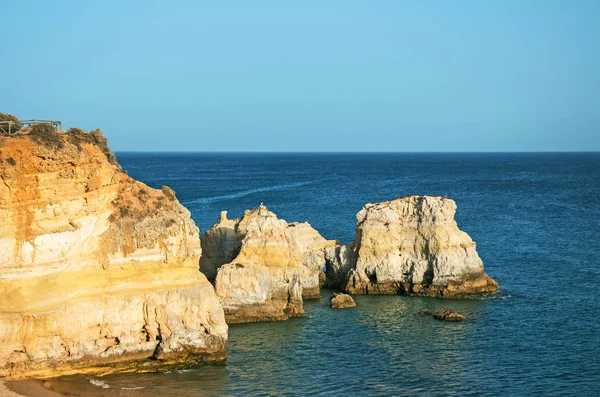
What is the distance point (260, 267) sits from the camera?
40.7 m

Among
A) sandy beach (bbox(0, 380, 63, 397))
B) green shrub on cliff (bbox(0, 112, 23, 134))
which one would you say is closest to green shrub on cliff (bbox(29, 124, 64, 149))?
green shrub on cliff (bbox(0, 112, 23, 134))

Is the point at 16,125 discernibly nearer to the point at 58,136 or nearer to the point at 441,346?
the point at 58,136

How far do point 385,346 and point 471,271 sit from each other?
1278 centimetres

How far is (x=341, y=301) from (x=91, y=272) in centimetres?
1734

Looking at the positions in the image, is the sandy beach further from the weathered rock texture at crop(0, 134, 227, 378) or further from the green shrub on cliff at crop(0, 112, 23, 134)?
the green shrub on cliff at crop(0, 112, 23, 134)

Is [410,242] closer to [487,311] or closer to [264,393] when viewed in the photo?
[487,311]

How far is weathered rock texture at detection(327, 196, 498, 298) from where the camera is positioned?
46844 millimetres

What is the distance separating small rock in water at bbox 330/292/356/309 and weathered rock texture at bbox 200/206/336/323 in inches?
78.6

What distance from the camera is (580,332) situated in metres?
38.6

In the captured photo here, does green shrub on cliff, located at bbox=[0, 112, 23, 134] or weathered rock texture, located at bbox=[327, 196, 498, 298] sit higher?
green shrub on cliff, located at bbox=[0, 112, 23, 134]

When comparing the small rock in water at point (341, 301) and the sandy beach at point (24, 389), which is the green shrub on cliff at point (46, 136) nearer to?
the sandy beach at point (24, 389)

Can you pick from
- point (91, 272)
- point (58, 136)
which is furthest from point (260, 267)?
point (58, 136)

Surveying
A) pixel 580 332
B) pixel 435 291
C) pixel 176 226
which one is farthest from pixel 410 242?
pixel 176 226

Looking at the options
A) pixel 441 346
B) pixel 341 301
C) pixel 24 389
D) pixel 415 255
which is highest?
pixel 415 255
